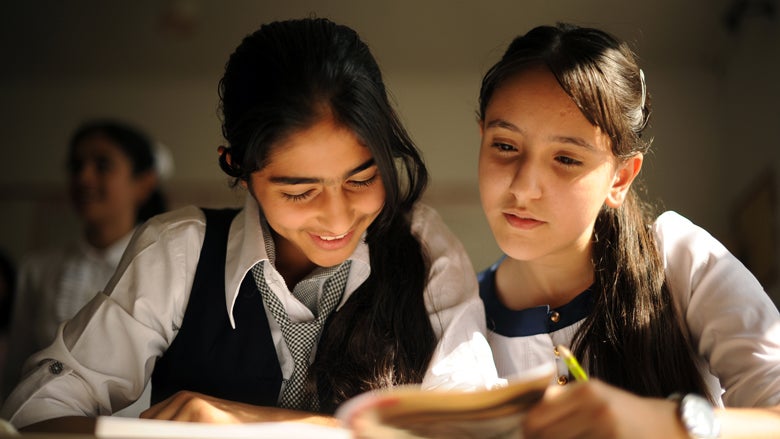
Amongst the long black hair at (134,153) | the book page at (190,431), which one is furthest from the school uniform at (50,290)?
the book page at (190,431)

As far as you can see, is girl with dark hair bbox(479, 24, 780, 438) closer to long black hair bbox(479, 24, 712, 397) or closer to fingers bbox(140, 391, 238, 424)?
long black hair bbox(479, 24, 712, 397)

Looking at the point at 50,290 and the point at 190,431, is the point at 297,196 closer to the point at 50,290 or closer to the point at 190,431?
the point at 190,431

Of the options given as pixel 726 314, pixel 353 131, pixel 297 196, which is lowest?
pixel 726 314

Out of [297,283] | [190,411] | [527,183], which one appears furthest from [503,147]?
[190,411]

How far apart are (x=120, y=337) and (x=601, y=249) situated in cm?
93

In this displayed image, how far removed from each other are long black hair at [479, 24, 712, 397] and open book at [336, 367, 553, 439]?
619mm

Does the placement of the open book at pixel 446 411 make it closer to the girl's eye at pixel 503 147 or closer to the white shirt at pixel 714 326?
the white shirt at pixel 714 326

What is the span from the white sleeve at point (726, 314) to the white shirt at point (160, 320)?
0.38 metres

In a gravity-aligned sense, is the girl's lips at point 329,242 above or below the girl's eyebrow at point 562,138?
below

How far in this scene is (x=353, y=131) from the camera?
164 cm

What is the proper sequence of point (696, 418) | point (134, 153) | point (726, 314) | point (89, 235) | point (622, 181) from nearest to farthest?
point (696, 418) < point (726, 314) < point (622, 181) < point (89, 235) < point (134, 153)

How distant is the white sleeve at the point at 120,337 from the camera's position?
1551 mm

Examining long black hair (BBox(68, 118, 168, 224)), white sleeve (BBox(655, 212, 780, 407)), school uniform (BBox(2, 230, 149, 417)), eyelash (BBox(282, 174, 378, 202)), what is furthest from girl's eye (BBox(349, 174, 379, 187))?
long black hair (BBox(68, 118, 168, 224))

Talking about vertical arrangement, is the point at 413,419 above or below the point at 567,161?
below
